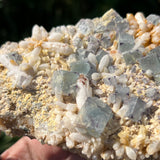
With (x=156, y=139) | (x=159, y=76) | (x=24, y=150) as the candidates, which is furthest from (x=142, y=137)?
(x=24, y=150)

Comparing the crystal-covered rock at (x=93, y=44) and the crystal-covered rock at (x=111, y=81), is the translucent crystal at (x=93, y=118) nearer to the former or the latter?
the crystal-covered rock at (x=111, y=81)

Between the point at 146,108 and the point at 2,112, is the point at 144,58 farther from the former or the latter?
the point at 2,112

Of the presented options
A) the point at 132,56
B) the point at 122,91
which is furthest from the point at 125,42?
the point at 122,91

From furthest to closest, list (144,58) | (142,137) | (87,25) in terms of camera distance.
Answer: (87,25)
(144,58)
(142,137)

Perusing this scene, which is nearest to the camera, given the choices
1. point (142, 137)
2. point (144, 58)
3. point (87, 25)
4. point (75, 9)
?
point (142, 137)

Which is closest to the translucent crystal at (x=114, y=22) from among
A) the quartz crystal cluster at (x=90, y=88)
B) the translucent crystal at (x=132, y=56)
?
the quartz crystal cluster at (x=90, y=88)

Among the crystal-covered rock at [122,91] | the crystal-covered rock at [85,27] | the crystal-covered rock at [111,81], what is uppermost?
the crystal-covered rock at [85,27]
